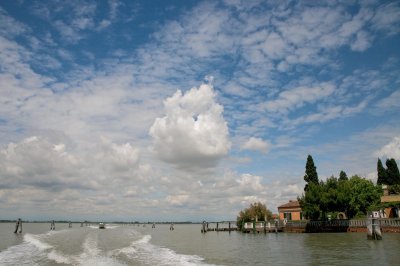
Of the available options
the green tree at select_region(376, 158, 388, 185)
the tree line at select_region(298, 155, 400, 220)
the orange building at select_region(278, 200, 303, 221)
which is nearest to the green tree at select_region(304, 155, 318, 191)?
the tree line at select_region(298, 155, 400, 220)

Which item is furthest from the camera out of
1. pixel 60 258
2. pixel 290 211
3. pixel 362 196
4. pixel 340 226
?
pixel 290 211

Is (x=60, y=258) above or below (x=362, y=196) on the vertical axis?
below

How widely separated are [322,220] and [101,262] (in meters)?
40.9

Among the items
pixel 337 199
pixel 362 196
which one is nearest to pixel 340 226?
pixel 337 199

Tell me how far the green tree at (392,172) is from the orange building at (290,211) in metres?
26.3

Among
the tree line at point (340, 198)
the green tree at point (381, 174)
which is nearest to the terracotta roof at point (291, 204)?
the tree line at point (340, 198)

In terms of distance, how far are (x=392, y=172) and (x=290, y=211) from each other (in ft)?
100.0

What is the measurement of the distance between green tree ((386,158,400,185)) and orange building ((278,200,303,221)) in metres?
26.3

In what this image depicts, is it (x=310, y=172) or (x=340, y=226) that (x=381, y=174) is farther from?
(x=340, y=226)

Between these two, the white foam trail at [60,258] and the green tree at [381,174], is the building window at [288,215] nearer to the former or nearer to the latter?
the green tree at [381,174]

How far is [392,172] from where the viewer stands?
9075 centimetres

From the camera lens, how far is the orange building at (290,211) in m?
80.9

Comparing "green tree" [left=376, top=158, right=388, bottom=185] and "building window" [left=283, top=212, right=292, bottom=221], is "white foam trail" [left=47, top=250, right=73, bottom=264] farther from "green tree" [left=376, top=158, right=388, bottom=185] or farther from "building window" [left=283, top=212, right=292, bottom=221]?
"green tree" [left=376, top=158, right=388, bottom=185]

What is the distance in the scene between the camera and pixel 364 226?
→ 165 feet
